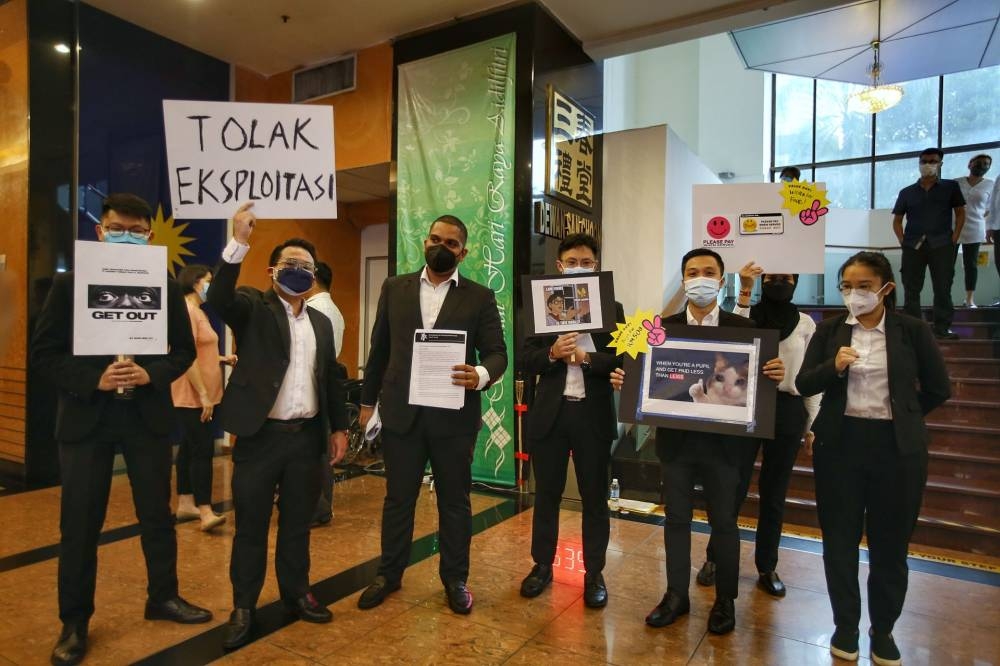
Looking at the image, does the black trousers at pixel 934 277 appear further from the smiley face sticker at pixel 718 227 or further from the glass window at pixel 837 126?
the glass window at pixel 837 126

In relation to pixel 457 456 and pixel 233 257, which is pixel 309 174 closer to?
pixel 233 257

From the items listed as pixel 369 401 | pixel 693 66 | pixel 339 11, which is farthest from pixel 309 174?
pixel 693 66

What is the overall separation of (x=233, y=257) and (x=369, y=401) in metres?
0.86

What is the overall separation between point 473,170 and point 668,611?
11.9 ft

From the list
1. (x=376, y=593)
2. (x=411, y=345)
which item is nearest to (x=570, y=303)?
(x=411, y=345)

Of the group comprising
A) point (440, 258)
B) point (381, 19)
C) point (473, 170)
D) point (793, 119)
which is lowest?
point (440, 258)

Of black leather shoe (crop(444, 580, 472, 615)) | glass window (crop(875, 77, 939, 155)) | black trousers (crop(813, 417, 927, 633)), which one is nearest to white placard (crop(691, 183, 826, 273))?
black trousers (crop(813, 417, 927, 633))

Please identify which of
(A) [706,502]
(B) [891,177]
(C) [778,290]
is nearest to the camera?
(A) [706,502]

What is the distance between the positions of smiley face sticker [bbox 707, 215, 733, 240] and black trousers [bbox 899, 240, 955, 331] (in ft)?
14.0

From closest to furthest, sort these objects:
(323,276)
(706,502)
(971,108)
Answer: (706,502) < (323,276) < (971,108)

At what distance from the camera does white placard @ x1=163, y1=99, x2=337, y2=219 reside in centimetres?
231

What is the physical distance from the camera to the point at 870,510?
229 cm

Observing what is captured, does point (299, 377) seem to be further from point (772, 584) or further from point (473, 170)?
point (473, 170)

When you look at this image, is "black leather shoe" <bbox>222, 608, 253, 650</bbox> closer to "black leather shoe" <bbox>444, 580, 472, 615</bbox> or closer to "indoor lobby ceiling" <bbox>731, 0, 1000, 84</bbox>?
"black leather shoe" <bbox>444, 580, 472, 615</bbox>
